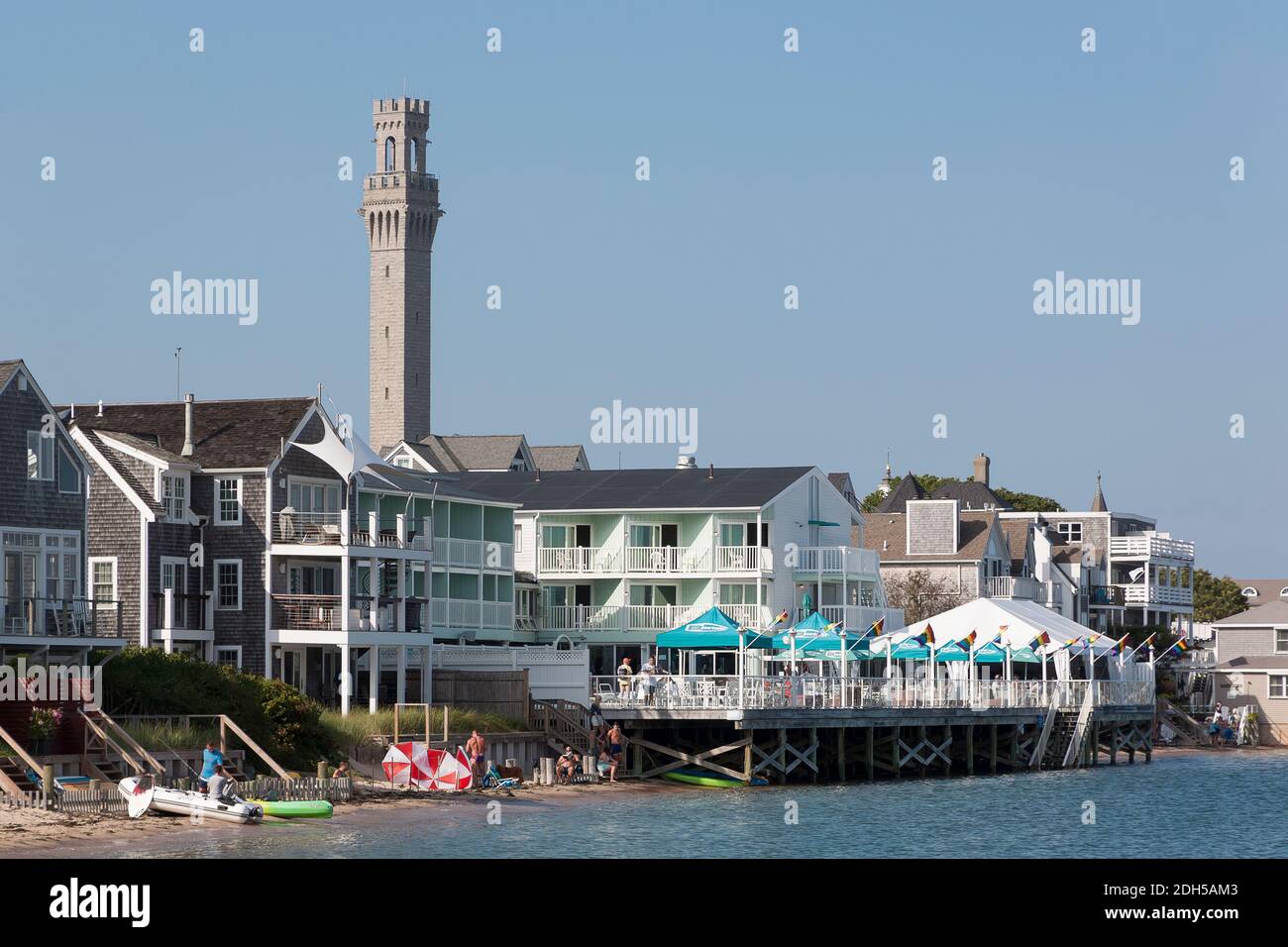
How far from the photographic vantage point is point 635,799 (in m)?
54.6

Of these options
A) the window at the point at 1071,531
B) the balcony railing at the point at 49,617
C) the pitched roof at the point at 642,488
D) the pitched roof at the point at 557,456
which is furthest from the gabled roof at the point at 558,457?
the balcony railing at the point at 49,617

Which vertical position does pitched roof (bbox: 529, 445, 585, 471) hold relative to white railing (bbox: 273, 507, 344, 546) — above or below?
above

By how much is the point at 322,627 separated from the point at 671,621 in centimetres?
2039

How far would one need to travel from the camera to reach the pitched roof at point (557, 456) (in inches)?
5098

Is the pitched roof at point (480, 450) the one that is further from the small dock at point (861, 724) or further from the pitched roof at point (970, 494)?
the small dock at point (861, 724)

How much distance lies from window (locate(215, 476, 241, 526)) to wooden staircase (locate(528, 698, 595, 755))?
9.48 meters

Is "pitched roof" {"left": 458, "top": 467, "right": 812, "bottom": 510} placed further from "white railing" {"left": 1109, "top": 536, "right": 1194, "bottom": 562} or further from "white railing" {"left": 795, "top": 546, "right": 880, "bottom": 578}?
"white railing" {"left": 1109, "top": 536, "right": 1194, "bottom": 562}

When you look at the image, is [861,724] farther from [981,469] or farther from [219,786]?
[981,469]

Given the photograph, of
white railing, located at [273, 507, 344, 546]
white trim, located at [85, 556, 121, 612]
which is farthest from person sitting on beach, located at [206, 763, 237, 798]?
white railing, located at [273, 507, 344, 546]

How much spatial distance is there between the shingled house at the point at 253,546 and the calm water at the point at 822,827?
9565 millimetres

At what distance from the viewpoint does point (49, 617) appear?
158 ft

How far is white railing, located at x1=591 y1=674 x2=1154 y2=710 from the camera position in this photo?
59500 millimetres
